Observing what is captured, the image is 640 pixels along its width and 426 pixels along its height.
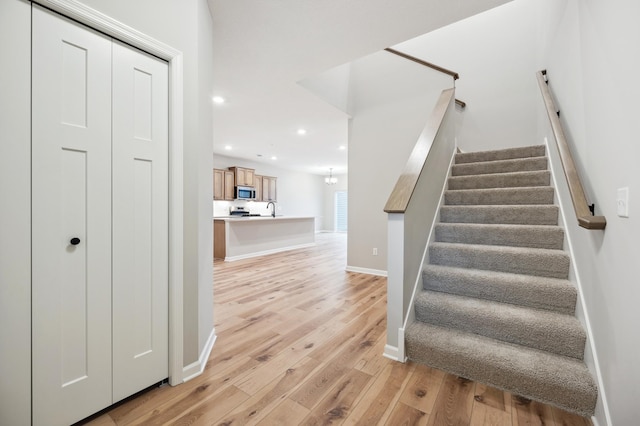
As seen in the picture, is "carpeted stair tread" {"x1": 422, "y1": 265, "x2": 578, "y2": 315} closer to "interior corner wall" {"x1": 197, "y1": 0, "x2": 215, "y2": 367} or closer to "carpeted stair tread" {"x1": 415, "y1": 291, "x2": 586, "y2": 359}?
"carpeted stair tread" {"x1": 415, "y1": 291, "x2": 586, "y2": 359}

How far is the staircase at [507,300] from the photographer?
5.00 ft

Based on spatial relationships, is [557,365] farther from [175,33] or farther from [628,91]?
[175,33]

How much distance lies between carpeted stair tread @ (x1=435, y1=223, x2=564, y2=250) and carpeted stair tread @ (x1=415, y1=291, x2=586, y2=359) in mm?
659

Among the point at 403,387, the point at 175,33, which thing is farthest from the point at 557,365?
the point at 175,33

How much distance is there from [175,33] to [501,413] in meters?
2.86

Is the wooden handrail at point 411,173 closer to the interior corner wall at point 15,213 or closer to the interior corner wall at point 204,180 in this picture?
the interior corner wall at point 204,180

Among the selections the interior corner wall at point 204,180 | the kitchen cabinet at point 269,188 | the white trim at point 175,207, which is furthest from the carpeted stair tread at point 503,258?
the kitchen cabinet at point 269,188

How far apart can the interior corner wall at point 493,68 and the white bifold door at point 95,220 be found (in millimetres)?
4432

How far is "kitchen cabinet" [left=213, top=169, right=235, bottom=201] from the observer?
7.46 metres

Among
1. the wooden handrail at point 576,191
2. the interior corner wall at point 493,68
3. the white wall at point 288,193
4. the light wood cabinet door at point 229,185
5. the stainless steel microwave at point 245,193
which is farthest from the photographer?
the white wall at point 288,193

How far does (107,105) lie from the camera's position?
1337 mm

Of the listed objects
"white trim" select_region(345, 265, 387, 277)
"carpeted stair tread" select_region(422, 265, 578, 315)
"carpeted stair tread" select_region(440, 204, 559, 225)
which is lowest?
"white trim" select_region(345, 265, 387, 277)

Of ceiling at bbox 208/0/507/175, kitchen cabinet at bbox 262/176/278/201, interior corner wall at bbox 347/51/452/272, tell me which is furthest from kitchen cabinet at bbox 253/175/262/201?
interior corner wall at bbox 347/51/452/272

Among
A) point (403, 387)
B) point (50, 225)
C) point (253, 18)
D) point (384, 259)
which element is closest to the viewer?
point (50, 225)
